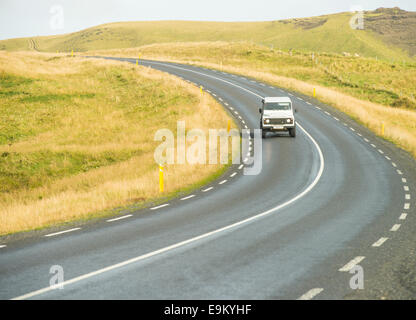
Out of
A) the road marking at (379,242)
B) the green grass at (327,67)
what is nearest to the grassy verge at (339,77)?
the green grass at (327,67)

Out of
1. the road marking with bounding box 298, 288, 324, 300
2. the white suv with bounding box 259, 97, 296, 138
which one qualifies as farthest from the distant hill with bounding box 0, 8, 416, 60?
the road marking with bounding box 298, 288, 324, 300

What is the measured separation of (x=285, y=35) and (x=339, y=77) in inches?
4142

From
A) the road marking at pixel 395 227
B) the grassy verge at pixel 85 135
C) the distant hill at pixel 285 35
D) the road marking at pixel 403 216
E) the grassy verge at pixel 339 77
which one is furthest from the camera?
the distant hill at pixel 285 35

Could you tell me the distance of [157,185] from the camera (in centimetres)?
1803

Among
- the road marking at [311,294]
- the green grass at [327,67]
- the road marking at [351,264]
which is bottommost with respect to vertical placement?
the road marking at [351,264]

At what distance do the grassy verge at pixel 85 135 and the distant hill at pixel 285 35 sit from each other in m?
99.3

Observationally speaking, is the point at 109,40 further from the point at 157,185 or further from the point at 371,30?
the point at 157,185

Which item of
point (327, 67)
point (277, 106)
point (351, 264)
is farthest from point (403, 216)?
point (327, 67)

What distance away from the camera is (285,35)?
159625mm

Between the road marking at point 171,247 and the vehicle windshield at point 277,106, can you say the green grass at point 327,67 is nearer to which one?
the vehicle windshield at point 277,106

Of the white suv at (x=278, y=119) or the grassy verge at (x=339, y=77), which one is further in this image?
the grassy verge at (x=339, y=77)

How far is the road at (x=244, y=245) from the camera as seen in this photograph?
7699mm

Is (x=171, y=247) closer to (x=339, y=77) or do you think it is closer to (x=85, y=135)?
(x=85, y=135)

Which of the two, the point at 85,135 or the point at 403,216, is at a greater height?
the point at 85,135
